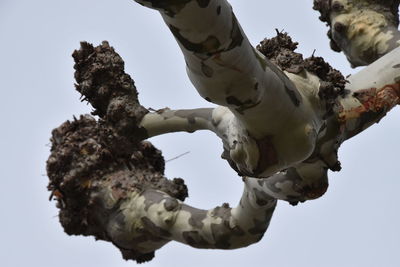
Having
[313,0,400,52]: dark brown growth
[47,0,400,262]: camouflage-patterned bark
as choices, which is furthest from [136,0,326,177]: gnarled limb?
[313,0,400,52]: dark brown growth

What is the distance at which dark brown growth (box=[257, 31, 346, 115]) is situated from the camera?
129 inches

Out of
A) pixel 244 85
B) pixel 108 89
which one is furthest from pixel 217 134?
pixel 244 85

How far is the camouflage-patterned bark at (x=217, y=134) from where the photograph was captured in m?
3.02

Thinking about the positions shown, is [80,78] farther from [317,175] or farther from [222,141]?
[317,175]

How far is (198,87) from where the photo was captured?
8.37 ft

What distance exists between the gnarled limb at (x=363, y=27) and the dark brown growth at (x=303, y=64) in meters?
1.02

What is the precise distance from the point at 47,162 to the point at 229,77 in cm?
184

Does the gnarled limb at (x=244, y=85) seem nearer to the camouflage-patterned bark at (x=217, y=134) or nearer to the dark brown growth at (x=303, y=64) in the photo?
the camouflage-patterned bark at (x=217, y=134)

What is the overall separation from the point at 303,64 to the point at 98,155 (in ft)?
4.28

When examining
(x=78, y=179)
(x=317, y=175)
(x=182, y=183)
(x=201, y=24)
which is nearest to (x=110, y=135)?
(x=78, y=179)

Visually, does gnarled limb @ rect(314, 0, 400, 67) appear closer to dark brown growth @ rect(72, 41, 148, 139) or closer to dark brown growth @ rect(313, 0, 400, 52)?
dark brown growth @ rect(313, 0, 400, 52)

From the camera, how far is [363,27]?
453 centimetres

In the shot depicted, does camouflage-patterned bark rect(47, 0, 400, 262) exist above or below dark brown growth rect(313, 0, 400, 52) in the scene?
below

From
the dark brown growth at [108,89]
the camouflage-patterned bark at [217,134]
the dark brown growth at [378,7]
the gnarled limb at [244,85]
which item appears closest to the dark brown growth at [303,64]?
the camouflage-patterned bark at [217,134]
